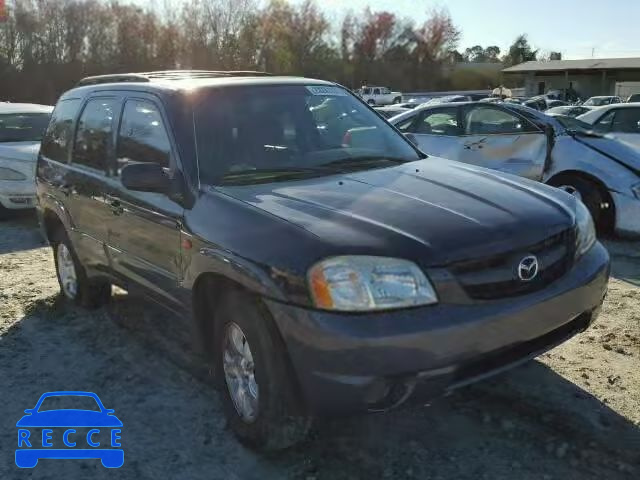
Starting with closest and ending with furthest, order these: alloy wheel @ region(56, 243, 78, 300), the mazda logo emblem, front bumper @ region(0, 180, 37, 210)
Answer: the mazda logo emblem
alloy wheel @ region(56, 243, 78, 300)
front bumper @ region(0, 180, 37, 210)

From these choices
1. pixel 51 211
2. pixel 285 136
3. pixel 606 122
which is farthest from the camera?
pixel 606 122

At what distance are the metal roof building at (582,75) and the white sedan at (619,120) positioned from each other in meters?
46.3

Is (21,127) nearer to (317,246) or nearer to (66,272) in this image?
(66,272)

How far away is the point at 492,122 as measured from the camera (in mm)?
8578

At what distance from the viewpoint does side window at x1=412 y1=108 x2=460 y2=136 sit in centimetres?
892

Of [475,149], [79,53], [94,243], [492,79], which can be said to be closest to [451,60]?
[492,79]

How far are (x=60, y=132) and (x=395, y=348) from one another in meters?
3.83

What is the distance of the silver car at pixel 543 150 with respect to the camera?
7.21 m

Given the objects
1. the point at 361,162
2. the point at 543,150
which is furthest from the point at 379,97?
the point at 361,162

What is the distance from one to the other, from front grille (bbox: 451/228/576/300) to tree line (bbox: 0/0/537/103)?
5016 cm

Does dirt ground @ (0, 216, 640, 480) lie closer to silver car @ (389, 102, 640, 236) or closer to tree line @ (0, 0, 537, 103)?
silver car @ (389, 102, 640, 236)

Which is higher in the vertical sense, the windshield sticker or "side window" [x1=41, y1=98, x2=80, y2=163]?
the windshield sticker

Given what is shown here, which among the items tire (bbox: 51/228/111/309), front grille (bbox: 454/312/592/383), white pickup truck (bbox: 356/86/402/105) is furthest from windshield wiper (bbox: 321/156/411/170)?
white pickup truck (bbox: 356/86/402/105)

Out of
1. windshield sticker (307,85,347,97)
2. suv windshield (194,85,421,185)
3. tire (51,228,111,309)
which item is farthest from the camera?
tire (51,228,111,309)
